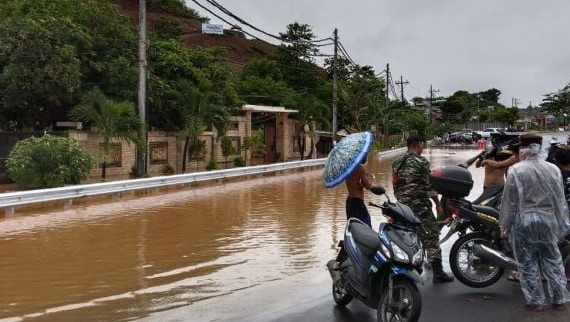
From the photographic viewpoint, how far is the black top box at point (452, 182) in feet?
23.1

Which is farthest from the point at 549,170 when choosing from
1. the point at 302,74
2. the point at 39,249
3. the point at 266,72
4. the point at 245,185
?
the point at 302,74

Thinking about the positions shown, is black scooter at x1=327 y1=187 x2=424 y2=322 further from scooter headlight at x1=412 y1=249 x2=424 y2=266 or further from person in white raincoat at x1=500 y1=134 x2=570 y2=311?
person in white raincoat at x1=500 y1=134 x2=570 y2=311

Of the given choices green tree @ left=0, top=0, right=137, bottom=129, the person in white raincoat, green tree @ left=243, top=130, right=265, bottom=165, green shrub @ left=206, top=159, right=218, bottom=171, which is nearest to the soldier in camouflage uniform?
the person in white raincoat

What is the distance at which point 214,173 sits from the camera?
22.4 m

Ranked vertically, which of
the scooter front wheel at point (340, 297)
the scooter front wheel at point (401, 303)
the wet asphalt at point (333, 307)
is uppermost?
the scooter front wheel at point (401, 303)

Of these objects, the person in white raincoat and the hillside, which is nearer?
the person in white raincoat

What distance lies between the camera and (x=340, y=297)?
20.0ft

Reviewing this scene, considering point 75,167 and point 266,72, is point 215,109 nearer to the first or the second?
point 75,167

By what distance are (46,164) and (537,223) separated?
47.1ft

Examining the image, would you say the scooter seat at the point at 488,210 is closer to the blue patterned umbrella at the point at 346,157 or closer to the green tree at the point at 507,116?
the blue patterned umbrella at the point at 346,157

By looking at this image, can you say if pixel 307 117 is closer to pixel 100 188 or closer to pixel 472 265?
pixel 100 188

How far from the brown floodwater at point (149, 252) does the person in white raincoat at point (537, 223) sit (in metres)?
2.92

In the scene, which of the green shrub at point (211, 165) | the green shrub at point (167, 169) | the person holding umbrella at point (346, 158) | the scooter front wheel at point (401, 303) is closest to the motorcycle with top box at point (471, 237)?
the person holding umbrella at point (346, 158)

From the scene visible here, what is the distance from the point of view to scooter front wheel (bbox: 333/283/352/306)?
6043 mm
